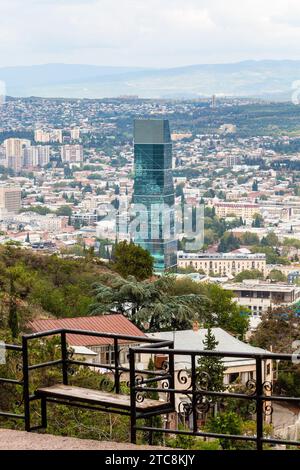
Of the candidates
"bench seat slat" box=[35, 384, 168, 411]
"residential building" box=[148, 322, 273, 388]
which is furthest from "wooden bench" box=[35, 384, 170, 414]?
"residential building" box=[148, 322, 273, 388]

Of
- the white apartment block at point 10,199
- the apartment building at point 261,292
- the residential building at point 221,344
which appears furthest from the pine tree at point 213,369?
the white apartment block at point 10,199

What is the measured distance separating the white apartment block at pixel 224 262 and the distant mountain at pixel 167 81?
401 inches

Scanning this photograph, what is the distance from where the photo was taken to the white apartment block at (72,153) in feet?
273

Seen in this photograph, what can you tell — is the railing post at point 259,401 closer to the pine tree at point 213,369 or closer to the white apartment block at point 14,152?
the pine tree at point 213,369

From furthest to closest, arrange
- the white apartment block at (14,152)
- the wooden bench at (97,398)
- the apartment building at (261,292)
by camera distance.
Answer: the white apartment block at (14,152), the apartment building at (261,292), the wooden bench at (97,398)

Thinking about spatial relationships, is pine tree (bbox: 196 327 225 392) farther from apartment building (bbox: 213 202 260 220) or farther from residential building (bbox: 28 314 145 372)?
apartment building (bbox: 213 202 260 220)

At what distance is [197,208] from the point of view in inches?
2815

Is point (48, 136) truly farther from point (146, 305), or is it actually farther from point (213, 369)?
point (213, 369)

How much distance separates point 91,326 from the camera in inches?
689

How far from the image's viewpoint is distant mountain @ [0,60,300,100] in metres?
58.6

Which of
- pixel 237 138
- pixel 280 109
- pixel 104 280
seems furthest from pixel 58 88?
pixel 104 280

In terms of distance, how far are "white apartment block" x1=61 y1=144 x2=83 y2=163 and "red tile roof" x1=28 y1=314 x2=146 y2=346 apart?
64.1m
